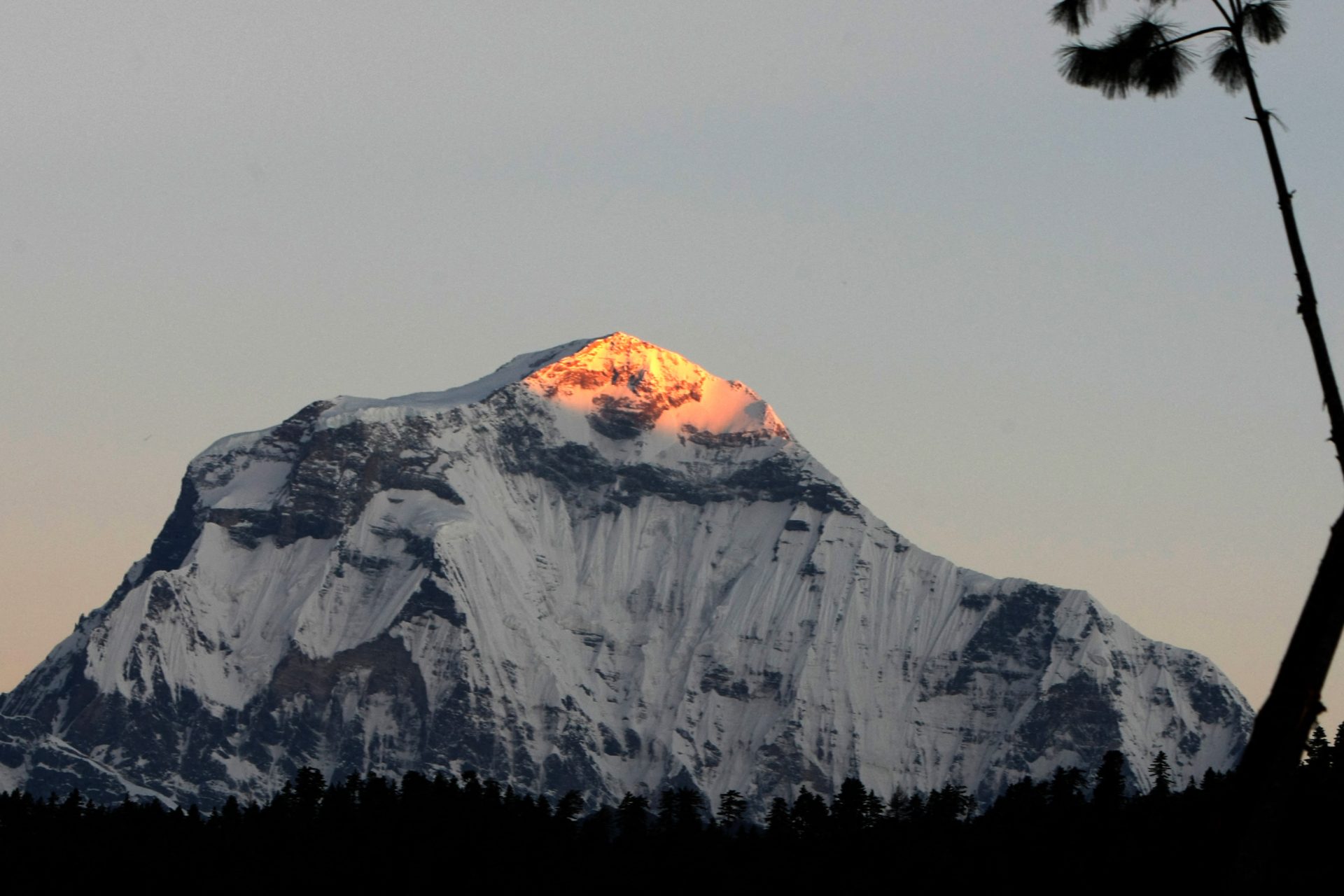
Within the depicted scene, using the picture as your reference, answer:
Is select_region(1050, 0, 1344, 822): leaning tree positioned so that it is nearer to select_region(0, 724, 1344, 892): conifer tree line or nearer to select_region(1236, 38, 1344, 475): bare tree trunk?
select_region(1236, 38, 1344, 475): bare tree trunk

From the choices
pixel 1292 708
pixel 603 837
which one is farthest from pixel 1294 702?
pixel 603 837

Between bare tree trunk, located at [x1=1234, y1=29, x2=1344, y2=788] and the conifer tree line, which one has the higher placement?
the conifer tree line

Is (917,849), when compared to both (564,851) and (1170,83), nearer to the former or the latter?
(564,851)

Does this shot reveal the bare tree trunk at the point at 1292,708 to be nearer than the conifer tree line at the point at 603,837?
Yes

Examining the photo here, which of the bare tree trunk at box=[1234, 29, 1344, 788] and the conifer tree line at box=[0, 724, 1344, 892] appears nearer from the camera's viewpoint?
the bare tree trunk at box=[1234, 29, 1344, 788]

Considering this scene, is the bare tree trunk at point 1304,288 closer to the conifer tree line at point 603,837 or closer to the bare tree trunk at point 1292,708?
the bare tree trunk at point 1292,708

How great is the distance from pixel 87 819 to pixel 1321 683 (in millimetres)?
166284

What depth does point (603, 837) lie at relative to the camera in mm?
175375

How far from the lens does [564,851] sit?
163625 mm

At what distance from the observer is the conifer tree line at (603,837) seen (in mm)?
144375

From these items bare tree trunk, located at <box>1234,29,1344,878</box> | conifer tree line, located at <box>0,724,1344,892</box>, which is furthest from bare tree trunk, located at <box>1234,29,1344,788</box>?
conifer tree line, located at <box>0,724,1344,892</box>

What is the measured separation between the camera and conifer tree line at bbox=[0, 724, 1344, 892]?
144 meters

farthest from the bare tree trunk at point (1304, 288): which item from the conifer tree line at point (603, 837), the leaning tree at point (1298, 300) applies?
the conifer tree line at point (603, 837)

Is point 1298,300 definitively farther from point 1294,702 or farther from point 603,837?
point 603,837
